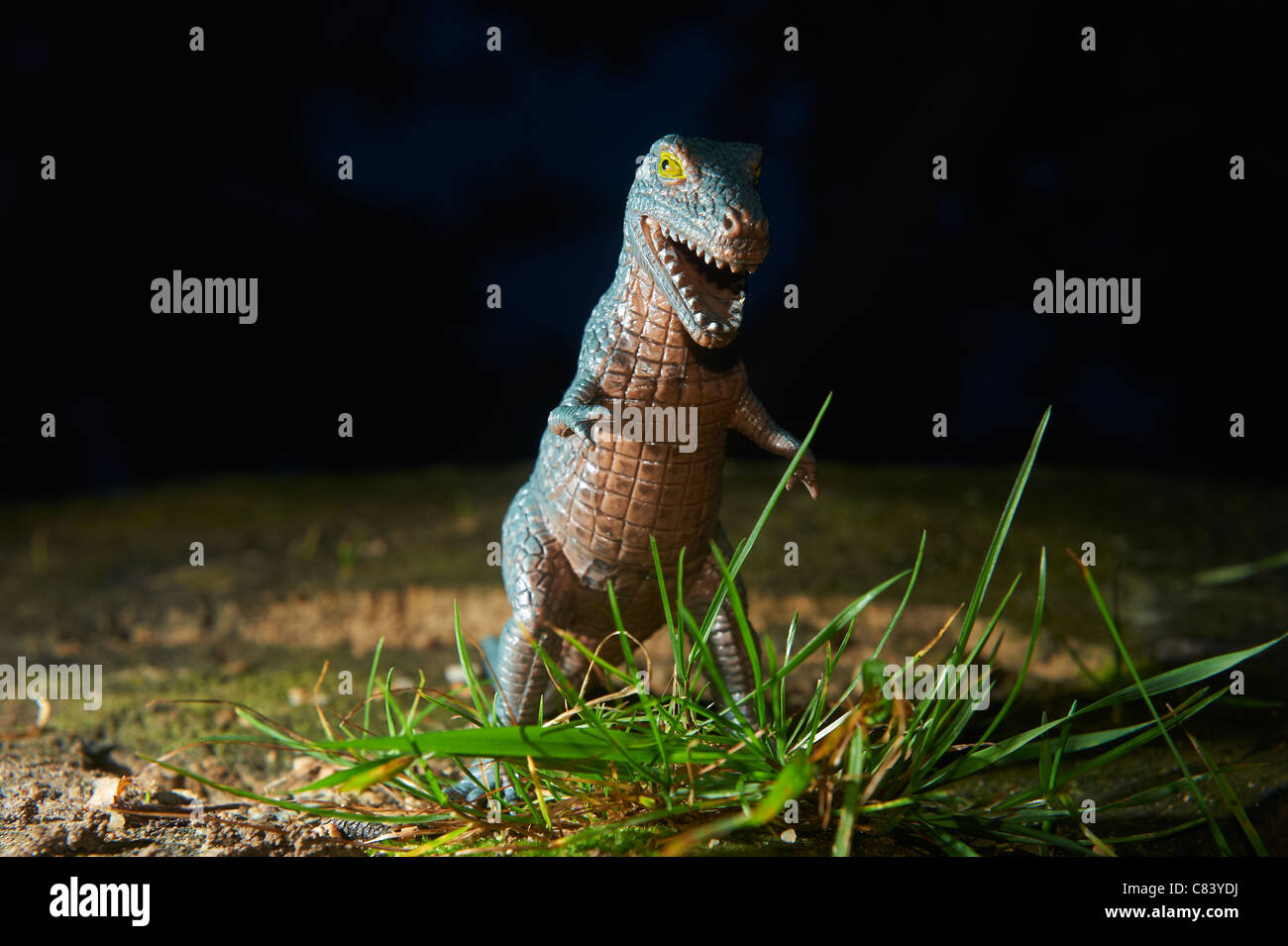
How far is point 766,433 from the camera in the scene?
2.10 metres

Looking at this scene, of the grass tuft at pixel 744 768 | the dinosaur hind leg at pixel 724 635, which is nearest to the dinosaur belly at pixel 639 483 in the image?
the dinosaur hind leg at pixel 724 635

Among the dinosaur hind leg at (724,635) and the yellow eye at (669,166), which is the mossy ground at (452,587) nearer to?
the dinosaur hind leg at (724,635)

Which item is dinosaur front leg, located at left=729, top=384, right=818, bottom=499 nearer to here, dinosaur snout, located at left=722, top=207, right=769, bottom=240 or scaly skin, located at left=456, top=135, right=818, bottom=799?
scaly skin, located at left=456, top=135, right=818, bottom=799

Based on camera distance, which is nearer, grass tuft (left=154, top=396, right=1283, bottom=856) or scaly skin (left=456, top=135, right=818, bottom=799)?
grass tuft (left=154, top=396, right=1283, bottom=856)

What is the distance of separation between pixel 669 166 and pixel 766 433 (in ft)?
1.99

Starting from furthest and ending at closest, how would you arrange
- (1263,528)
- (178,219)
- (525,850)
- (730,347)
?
(178,219)
(1263,528)
(730,347)
(525,850)

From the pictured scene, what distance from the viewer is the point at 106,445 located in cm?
574

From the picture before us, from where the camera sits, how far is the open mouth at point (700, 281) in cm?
186

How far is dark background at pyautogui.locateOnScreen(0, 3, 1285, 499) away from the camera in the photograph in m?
4.78

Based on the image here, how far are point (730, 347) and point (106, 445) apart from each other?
200 inches

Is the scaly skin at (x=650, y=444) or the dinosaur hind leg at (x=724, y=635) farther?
the dinosaur hind leg at (x=724, y=635)

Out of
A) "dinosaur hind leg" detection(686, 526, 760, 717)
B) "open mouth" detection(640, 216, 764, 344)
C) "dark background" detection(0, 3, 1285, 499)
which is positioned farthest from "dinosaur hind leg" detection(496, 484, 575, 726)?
"dark background" detection(0, 3, 1285, 499)

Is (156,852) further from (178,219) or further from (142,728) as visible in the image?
(178,219)
